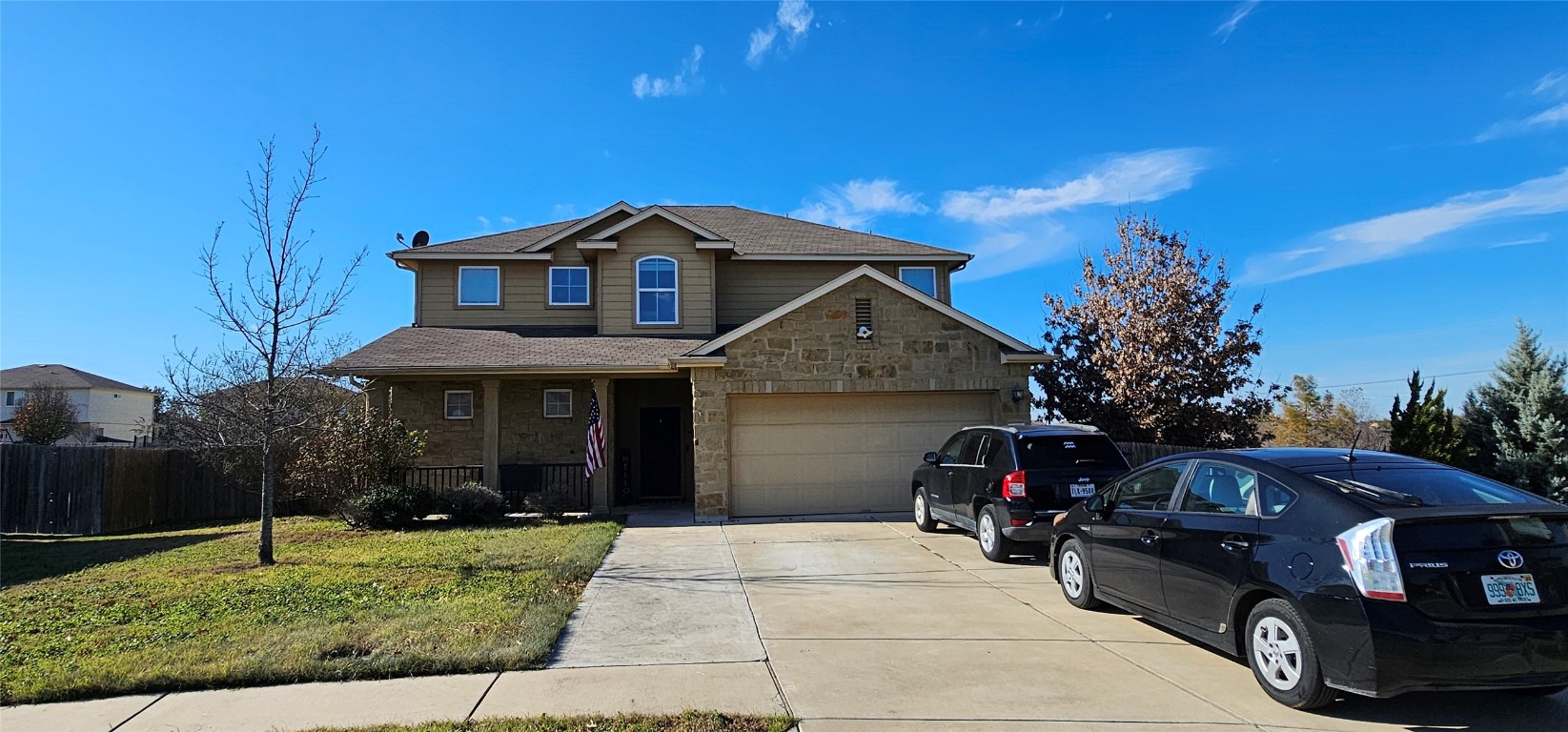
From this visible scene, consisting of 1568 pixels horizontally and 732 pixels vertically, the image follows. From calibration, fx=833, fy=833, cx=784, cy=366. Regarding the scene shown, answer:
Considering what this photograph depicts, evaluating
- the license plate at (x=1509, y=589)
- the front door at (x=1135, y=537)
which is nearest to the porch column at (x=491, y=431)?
the front door at (x=1135, y=537)

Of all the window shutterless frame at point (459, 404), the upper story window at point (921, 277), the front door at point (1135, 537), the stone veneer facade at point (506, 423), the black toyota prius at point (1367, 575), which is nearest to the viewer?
the black toyota prius at point (1367, 575)

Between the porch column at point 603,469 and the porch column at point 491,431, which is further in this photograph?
the porch column at point 491,431

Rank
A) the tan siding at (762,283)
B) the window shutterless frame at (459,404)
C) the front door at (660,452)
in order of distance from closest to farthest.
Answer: the window shutterless frame at (459,404), the front door at (660,452), the tan siding at (762,283)

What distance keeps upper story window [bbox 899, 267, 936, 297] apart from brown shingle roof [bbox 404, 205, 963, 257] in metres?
0.44

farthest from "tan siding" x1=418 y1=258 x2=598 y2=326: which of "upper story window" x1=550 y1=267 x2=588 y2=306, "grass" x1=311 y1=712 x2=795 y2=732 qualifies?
"grass" x1=311 y1=712 x2=795 y2=732

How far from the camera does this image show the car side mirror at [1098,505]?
22.7 feet

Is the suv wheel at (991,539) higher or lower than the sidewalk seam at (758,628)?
higher

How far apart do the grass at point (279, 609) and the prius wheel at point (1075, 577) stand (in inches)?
176

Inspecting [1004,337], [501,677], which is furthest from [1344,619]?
[1004,337]

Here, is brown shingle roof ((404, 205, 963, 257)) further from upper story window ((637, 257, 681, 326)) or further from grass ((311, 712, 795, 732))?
grass ((311, 712, 795, 732))

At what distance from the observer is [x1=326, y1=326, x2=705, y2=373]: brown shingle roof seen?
14836 mm

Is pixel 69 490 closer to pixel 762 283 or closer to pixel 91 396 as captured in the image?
pixel 762 283

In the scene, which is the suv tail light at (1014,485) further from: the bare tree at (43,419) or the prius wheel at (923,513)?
the bare tree at (43,419)

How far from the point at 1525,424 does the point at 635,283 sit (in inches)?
581
